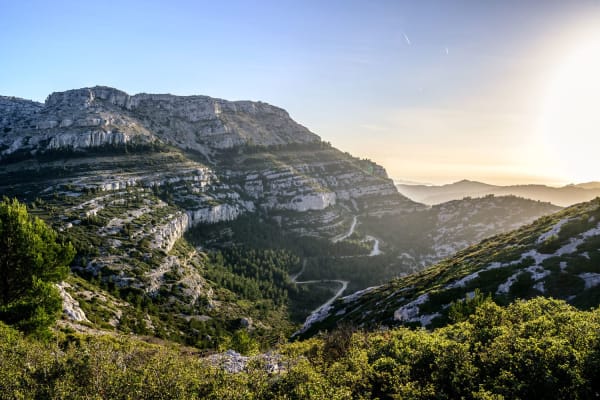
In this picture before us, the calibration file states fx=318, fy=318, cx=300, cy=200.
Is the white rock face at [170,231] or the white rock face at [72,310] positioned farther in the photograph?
the white rock face at [170,231]

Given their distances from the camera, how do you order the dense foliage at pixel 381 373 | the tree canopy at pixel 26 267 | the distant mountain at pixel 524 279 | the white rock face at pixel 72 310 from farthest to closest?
the white rock face at pixel 72 310 < the distant mountain at pixel 524 279 < the tree canopy at pixel 26 267 < the dense foliage at pixel 381 373

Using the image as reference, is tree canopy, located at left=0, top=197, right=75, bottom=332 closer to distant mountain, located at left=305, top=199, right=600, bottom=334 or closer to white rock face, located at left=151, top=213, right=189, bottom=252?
distant mountain, located at left=305, top=199, right=600, bottom=334

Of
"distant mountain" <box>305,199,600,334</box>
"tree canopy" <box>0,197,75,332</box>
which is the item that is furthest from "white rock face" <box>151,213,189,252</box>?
"distant mountain" <box>305,199,600,334</box>

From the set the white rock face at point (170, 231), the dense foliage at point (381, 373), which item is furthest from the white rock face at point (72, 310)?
the white rock face at point (170, 231)

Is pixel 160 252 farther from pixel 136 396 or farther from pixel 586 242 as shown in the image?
pixel 586 242

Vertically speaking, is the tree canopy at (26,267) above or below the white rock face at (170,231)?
above

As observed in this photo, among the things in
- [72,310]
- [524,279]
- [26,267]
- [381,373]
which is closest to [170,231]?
[72,310]

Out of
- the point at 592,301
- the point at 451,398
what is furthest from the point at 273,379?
the point at 592,301

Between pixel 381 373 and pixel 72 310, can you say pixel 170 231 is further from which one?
pixel 381 373

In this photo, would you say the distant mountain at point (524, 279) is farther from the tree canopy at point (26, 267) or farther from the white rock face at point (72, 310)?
the white rock face at point (72, 310)
